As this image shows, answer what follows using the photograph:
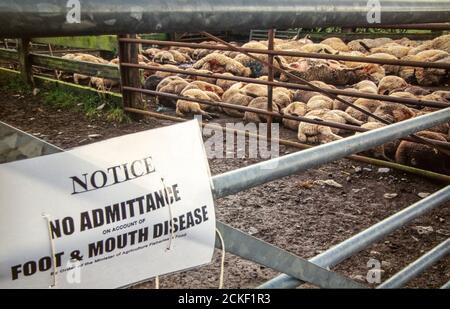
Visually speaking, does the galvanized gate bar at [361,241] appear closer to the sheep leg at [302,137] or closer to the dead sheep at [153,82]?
the sheep leg at [302,137]

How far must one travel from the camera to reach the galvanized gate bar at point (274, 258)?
0.97 metres

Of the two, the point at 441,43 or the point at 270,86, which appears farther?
the point at 441,43

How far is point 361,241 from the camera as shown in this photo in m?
1.49

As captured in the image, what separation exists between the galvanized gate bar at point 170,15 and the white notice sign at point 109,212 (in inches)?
7.7

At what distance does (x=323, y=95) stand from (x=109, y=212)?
5.04m

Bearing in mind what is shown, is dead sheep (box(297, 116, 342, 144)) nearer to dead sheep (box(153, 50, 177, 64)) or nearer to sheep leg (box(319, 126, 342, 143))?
sheep leg (box(319, 126, 342, 143))

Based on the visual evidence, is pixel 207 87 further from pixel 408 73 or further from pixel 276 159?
pixel 276 159

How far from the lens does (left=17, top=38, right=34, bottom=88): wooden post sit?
7244 mm

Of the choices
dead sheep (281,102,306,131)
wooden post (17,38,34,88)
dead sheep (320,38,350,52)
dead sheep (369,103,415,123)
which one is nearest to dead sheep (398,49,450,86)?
dead sheep (320,38,350,52)

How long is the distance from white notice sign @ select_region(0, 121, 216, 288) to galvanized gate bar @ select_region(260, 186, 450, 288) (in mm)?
364

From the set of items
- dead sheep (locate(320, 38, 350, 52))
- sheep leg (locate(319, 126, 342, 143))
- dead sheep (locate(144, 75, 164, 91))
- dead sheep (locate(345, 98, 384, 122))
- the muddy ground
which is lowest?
the muddy ground

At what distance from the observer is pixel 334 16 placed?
114cm

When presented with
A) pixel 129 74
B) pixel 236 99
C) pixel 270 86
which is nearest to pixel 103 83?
pixel 129 74
